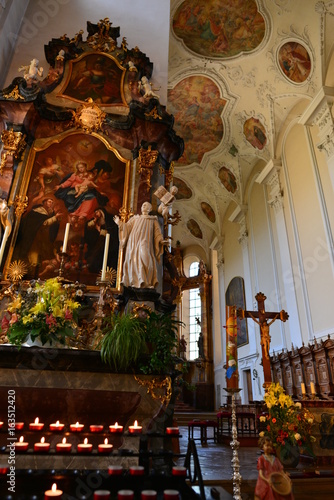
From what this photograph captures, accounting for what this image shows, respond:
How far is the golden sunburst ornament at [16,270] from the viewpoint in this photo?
532 cm

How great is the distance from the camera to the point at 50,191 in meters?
6.30

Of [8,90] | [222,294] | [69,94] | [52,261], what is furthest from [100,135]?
[222,294]

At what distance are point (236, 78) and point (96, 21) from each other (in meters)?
7.55

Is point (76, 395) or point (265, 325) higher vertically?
point (265, 325)

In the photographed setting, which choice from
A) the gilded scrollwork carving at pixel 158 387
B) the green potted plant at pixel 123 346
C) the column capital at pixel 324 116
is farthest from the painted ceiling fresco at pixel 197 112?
the gilded scrollwork carving at pixel 158 387

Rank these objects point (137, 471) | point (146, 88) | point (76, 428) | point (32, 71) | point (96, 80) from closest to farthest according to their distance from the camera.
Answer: point (137, 471) → point (76, 428) → point (32, 71) → point (146, 88) → point (96, 80)

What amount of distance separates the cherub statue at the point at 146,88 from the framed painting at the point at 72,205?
150cm

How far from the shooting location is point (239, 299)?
59.8 ft

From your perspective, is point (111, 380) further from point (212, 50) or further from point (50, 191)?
point (212, 50)

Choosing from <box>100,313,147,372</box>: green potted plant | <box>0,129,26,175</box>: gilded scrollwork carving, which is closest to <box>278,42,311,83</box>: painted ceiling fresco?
<box>0,129,26,175</box>: gilded scrollwork carving

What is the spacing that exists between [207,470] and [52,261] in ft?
12.3

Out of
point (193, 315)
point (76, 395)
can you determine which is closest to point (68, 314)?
point (76, 395)

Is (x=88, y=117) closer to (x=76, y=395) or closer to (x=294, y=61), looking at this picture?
(x=76, y=395)

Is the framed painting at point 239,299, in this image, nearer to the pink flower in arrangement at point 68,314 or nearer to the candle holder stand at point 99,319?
the candle holder stand at point 99,319
